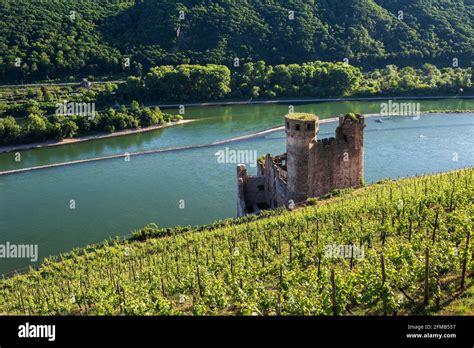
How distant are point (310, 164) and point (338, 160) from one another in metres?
2.80

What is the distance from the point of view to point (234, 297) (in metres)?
16.9

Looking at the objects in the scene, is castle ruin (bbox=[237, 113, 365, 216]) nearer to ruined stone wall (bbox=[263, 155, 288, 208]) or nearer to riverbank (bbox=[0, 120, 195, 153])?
ruined stone wall (bbox=[263, 155, 288, 208])

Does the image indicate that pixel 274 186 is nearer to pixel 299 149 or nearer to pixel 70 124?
pixel 299 149

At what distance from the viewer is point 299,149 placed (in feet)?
118

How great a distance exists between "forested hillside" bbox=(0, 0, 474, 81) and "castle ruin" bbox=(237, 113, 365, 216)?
67603mm

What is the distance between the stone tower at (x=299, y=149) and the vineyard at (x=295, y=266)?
7.10 feet

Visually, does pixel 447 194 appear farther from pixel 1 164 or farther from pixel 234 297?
pixel 1 164

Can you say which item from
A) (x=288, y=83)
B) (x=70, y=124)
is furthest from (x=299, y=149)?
(x=288, y=83)

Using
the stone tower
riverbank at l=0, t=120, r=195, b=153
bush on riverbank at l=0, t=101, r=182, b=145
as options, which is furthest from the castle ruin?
bush on riverbank at l=0, t=101, r=182, b=145

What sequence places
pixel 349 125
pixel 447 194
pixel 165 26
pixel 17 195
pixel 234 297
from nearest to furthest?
pixel 234 297 < pixel 447 194 < pixel 349 125 < pixel 17 195 < pixel 165 26

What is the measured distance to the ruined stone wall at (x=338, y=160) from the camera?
36.8 metres

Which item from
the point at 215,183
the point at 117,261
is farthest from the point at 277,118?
the point at 117,261

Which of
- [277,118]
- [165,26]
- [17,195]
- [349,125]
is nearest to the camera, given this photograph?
[349,125]

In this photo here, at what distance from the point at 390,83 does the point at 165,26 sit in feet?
162
